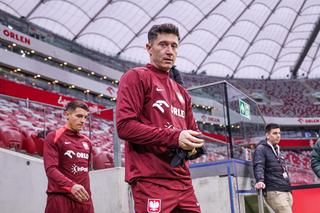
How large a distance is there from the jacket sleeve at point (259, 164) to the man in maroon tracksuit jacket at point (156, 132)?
3596mm

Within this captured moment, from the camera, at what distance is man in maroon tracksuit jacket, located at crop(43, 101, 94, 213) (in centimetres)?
403

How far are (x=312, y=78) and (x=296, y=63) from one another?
7512 millimetres

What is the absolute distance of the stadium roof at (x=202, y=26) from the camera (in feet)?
101

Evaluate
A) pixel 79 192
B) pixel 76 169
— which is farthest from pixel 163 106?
pixel 76 169

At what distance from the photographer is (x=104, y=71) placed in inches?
1321

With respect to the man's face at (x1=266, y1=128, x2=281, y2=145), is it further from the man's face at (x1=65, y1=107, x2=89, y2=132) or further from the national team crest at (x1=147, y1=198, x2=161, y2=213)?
the national team crest at (x1=147, y1=198, x2=161, y2=213)

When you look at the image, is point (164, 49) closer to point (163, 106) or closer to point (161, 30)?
point (161, 30)

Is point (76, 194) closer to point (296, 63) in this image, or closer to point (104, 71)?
point (104, 71)

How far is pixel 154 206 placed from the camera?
227 centimetres

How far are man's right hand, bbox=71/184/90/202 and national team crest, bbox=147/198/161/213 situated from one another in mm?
1823

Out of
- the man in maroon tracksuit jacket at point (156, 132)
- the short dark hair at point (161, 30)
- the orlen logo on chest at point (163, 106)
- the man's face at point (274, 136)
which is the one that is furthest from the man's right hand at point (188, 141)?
the man's face at point (274, 136)

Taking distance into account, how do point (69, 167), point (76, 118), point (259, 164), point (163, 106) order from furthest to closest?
1. point (259, 164)
2. point (76, 118)
3. point (69, 167)
4. point (163, 106)

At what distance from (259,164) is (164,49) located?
3.89 meters

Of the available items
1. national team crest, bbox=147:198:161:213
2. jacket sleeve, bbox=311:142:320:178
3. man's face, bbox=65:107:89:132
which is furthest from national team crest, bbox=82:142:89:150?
jacket sleeve, bbox=311:142:320:178
